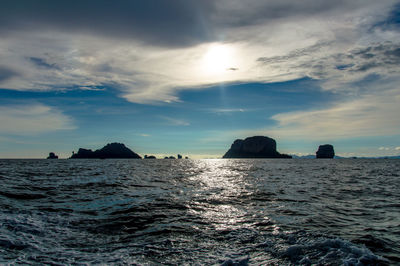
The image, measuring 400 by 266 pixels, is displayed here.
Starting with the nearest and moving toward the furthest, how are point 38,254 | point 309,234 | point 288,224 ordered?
point 38,254 < point 309,234 < point 288,224

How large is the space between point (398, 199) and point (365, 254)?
13248 mm

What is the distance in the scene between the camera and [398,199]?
17203mm

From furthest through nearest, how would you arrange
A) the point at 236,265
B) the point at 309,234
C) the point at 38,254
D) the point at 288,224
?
the point at 288,224 → the point at 309,234 → the point at 38,254 → the point at 236,265

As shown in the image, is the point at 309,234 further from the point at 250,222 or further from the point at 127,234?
the point at 127,234

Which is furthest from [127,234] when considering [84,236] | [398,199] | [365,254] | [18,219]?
[398,199]

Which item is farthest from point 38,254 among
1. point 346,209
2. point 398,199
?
point 398,199

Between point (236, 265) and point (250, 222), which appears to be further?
point (250, 222)

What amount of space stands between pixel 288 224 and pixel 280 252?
339 cm

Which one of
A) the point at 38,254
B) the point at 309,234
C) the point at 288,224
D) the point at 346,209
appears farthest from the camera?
the point at 346,209

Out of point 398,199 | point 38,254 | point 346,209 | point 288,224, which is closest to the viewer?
point 38,254

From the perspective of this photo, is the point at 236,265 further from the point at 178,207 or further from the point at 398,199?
the point at 398,199

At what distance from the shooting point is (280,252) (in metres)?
7.58

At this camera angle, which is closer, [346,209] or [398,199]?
[346,209]

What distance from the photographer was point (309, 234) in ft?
30.0
